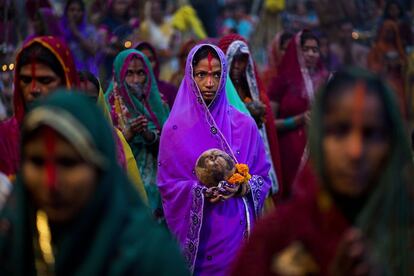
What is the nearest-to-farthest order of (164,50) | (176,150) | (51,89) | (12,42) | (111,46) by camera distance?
(51,89), (176,150), (111,46), (12,42), (164,50)

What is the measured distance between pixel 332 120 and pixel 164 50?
12155mm

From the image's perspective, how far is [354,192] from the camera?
12.3 feet

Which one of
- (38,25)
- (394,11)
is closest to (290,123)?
(38,25)

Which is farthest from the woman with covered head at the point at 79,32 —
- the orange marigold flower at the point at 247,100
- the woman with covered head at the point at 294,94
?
the orange marigold flower at the point at 247,100

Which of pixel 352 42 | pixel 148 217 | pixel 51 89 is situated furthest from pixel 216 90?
pixel 352 42

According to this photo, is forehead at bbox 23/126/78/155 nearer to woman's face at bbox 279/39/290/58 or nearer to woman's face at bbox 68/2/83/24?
woman's face at bbox 279/39/290/58

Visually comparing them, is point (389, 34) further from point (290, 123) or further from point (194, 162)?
point (194, 162)

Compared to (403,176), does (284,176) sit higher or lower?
lower

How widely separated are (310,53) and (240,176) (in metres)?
3.85

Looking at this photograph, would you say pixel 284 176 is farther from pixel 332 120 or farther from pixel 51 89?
pixel 332 120

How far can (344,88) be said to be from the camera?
3826mm

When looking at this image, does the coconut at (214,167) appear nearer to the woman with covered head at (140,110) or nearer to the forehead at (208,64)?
the forehead at (208,64)

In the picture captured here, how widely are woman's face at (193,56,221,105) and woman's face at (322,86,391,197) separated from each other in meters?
3.71

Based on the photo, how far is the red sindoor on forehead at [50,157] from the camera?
145 inches
